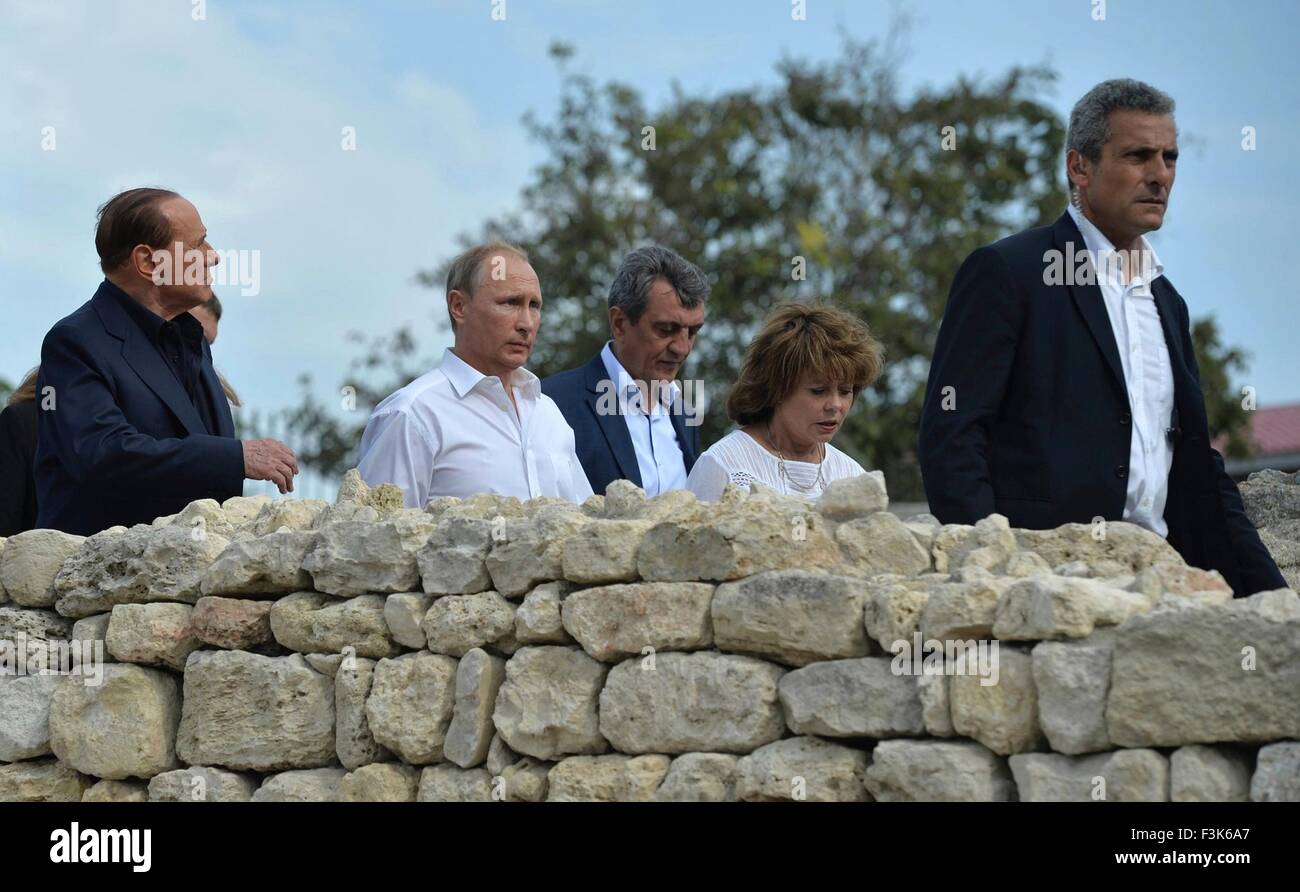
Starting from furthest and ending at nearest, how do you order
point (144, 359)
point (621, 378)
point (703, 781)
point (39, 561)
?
point (621, 378) → point (144, 359) → point (39, 561) → point (703, 781)

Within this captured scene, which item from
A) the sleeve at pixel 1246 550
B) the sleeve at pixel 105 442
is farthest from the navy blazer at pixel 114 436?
the sleeve at pixel 1246 550

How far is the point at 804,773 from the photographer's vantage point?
3717 mm

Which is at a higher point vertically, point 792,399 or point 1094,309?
point 1094,309

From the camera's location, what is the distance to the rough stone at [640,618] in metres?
3.96

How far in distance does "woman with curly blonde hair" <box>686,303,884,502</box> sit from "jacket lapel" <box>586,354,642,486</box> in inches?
25.8

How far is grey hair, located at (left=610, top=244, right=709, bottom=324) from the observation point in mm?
6070

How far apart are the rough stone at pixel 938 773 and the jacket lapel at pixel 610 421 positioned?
2.35m

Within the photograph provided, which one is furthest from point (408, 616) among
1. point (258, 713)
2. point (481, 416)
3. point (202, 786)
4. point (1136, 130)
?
point (1136, 130)

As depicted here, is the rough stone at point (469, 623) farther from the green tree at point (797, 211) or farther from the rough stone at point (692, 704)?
the green tree at point (797, 211)

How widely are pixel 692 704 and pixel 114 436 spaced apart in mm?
1978

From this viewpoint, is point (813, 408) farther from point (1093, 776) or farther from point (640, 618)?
point (1093, 776)

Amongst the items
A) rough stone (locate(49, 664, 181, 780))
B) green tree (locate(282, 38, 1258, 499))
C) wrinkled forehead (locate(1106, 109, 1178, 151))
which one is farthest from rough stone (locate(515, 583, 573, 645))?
green tree (locate(282, 38, 1258, 499))

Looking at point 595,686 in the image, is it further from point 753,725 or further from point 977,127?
point 977,127
